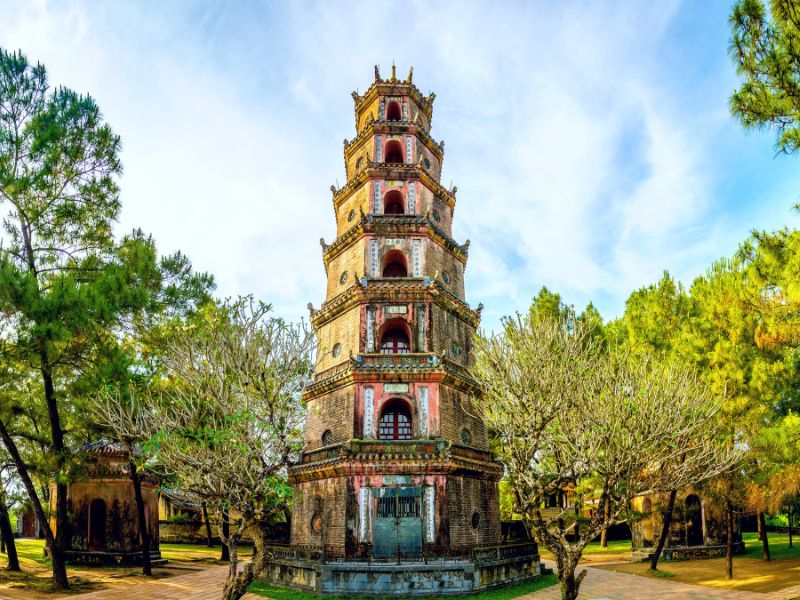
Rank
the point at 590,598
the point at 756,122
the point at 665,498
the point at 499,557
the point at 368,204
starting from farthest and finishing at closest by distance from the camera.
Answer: the point at 665,498
the point at 368,204
the point at 499,557
the point at 590,598
the point at 756,122

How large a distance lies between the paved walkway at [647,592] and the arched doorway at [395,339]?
9.37 m

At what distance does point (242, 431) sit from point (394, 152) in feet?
51.4

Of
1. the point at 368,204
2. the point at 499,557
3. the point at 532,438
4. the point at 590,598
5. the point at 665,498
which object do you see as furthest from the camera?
the point at 665,498

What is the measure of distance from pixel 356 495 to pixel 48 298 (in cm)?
1070

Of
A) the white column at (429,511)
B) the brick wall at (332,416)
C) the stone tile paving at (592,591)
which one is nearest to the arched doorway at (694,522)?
the stone tile paving at (592,591)

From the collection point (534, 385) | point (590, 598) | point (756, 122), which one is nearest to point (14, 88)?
point (534, 385)

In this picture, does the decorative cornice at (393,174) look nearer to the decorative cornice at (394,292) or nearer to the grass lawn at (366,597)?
the decorative cornice at (394,292)

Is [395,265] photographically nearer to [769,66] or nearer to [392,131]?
[392,131]

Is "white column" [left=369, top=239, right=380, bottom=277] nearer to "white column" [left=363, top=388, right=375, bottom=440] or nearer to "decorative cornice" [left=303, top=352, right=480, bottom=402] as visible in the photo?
"decorative cornice" [left=303, top=352, right=480, bottom=402]

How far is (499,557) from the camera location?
19.0 metres

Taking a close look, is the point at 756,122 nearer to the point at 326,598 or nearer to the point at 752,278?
the point at 752,278

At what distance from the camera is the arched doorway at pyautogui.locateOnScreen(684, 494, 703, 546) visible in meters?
27.6

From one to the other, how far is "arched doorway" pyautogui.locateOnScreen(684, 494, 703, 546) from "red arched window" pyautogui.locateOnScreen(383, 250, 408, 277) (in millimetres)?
17665

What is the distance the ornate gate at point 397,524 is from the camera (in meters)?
18.4
